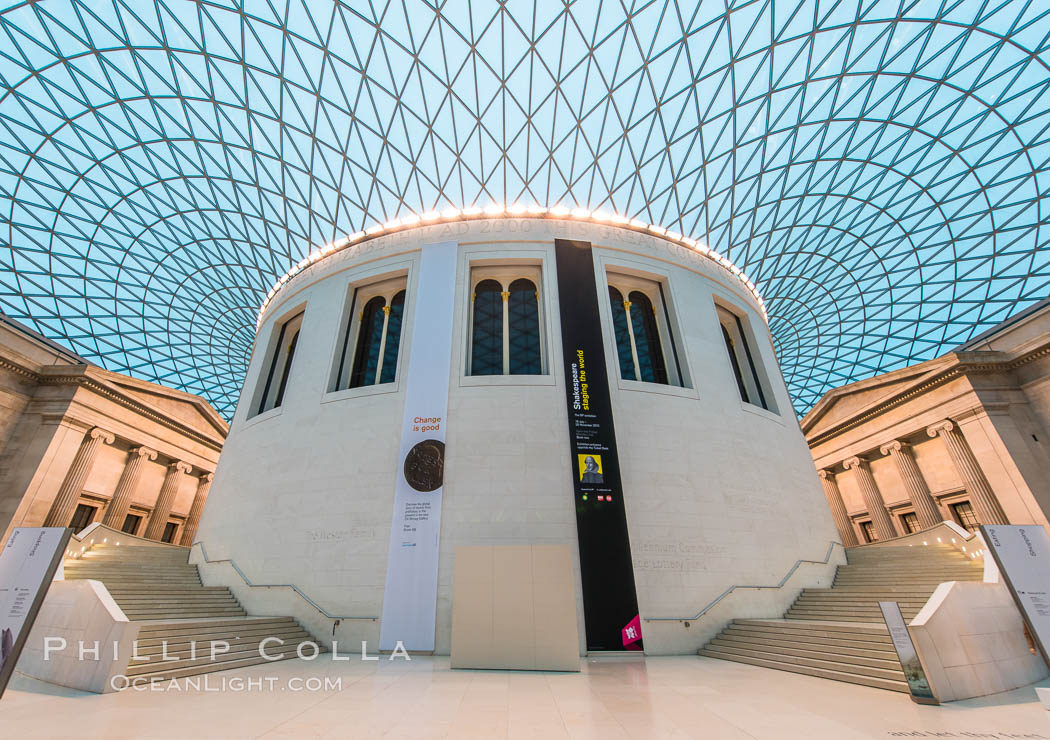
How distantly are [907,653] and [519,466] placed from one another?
36.7 ft

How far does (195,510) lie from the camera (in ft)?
114

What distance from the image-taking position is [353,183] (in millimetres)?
23422

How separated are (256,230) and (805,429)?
151 feet

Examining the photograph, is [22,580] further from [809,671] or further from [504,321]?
[504,321]

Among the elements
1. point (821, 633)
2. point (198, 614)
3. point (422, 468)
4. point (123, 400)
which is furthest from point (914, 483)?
point (123, 400)

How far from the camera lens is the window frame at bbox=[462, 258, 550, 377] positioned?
61.9 feet

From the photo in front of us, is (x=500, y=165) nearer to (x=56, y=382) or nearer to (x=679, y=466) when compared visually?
(x=679, y=466)

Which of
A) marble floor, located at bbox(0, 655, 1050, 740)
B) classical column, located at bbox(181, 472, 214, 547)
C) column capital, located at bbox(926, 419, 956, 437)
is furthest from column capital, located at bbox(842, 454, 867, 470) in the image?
classical column, located at bbox(181, 472, 214, 547)

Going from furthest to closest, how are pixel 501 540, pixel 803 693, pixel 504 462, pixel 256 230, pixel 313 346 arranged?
1. pixel 256 230
2. pixel 313 346
3. pixel 504 462
4. pixel 501 540
5. pixel 803 693

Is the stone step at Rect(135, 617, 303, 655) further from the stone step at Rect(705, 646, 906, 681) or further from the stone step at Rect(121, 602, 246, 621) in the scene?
the stone step at Rect(705, 646, 906, 681)

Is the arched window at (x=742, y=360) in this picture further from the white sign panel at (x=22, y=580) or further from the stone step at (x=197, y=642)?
the white sign panel at (x=22, y=580)

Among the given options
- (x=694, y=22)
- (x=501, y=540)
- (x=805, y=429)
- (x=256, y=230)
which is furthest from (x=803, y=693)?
(x=805, y=429)

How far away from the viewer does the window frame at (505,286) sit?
61.9 ft

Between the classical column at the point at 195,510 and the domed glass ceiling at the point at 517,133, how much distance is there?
48.5 feet
